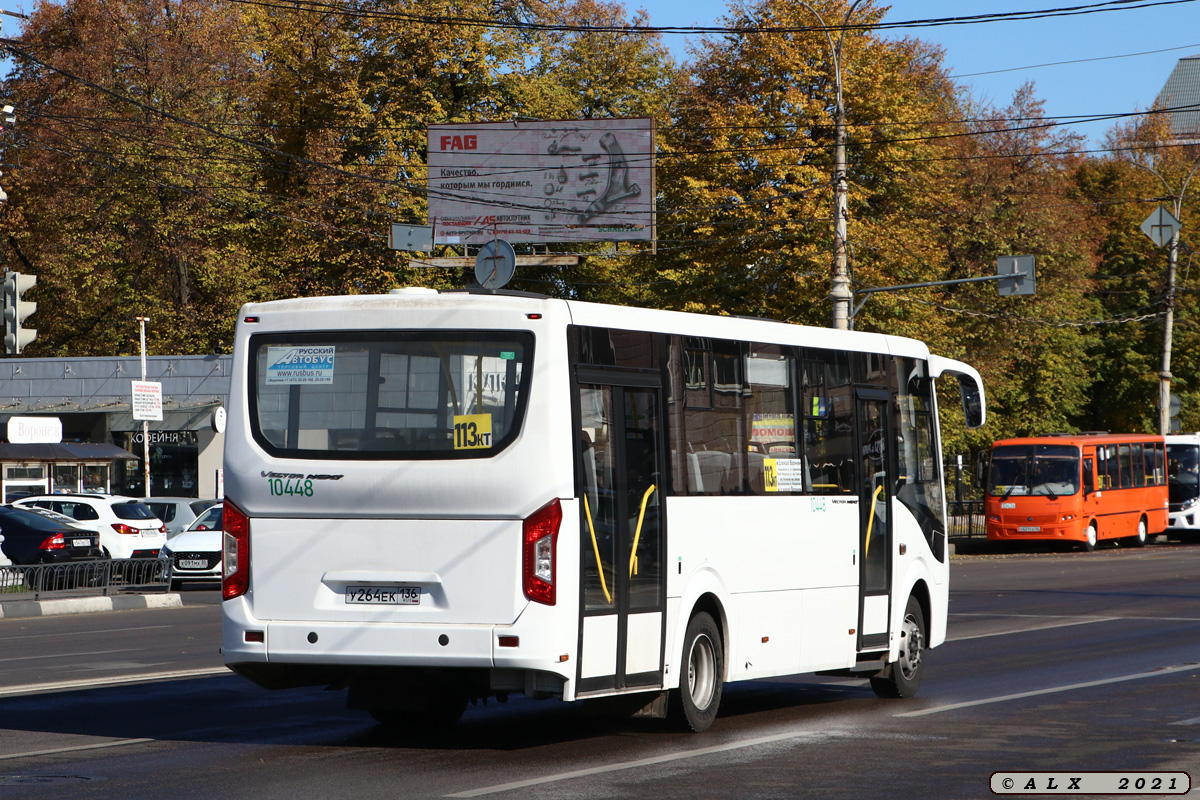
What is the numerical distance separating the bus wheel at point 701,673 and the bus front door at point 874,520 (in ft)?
6.79

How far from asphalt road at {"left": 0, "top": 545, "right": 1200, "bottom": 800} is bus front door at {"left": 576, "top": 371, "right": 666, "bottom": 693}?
1.81 feet

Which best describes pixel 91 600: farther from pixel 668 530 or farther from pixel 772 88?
pixel 772 88

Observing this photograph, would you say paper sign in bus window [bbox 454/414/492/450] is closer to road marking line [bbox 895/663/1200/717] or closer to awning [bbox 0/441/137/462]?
road marking line [bbox 895/663/1200/717]

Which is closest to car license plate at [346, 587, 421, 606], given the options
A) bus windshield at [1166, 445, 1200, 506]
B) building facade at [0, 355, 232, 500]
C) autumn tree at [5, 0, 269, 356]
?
building facade at [0, 355, 232, 500]

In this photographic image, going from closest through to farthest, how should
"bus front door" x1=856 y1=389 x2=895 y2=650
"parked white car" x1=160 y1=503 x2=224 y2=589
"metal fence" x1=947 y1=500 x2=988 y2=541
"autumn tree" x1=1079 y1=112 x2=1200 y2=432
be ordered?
"bus front door" x1=856 y1=389 x2=895 y2=650, "parked white car" x1=160 y1=503 x2=224 y2=589, "metal fence" x1=947 y1=500 x2=988 y2=541, "autumn tree" x1=1079 y1=112 x2=1200 y2=432

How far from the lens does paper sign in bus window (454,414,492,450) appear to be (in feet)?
31.5

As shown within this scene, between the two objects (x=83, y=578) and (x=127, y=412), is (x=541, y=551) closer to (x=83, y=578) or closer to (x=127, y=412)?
(x=83, y=578)

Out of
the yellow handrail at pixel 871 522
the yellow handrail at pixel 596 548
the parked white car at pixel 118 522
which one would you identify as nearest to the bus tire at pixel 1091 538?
the parked white car at pixel 118 522

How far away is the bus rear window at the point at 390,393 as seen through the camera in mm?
9672

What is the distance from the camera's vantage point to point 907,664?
520 inches

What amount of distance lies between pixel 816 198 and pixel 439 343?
33461 mm

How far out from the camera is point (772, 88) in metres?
43.6

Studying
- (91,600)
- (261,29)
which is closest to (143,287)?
(261,29)

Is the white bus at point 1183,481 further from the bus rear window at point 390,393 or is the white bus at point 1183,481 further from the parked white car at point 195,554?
the bus rear window at point 390,393
